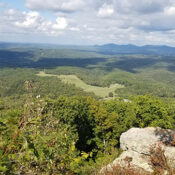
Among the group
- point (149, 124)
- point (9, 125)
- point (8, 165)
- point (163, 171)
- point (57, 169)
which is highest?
point (9, 125)

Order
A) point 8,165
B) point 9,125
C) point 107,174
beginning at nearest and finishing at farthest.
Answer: point 8,165 < point 9,125 < point 107,174

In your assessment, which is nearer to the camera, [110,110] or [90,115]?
[90,115]

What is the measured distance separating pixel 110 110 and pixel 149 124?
957cm

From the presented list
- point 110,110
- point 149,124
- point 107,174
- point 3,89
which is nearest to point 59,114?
point 110,110

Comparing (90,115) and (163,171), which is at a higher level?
(163,171)

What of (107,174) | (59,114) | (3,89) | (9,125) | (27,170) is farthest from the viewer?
(3,89)

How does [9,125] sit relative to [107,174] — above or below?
above

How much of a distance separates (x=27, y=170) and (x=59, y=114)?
28.0m

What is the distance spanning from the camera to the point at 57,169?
5.37 m

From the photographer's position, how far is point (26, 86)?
4.10 meters

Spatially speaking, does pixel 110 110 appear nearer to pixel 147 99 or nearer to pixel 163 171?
pixel 147 99

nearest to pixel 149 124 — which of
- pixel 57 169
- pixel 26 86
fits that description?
pixel 57 169

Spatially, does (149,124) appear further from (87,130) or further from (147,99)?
(87,130)

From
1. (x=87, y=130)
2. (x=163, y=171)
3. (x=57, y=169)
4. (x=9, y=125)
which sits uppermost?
(x=9, y=125)
